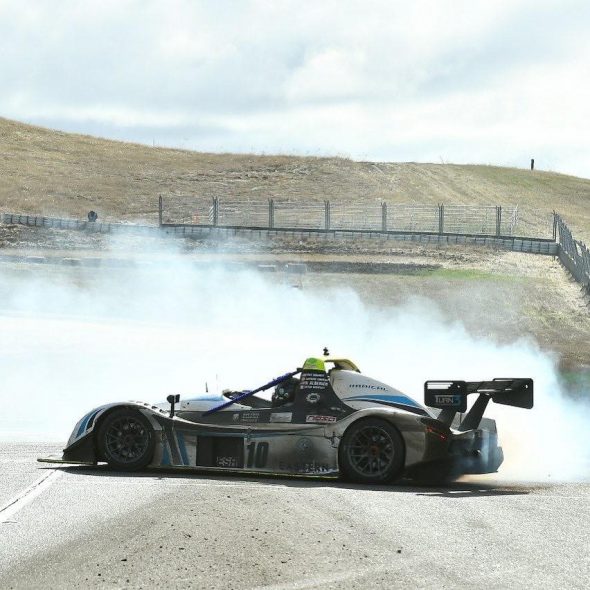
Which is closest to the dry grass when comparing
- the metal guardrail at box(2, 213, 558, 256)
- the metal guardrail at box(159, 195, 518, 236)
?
the metal guardrail at box(2, 213, 558, 256)

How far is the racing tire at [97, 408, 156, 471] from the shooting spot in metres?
13.1

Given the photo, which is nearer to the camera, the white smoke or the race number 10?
the race number 10

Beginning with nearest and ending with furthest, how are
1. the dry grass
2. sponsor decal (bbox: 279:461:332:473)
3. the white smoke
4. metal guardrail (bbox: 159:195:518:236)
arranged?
sponsor decal (bbox: 279:461:332:473) < the white smoke < the dry grass < metal guardrail (bbox: 159:195:518:236)

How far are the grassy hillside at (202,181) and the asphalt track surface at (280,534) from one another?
4797cm

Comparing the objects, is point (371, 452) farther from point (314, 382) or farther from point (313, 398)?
point (314, 382)

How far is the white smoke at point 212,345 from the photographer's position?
2045cm

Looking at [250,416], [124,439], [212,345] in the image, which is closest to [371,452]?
[250,416]

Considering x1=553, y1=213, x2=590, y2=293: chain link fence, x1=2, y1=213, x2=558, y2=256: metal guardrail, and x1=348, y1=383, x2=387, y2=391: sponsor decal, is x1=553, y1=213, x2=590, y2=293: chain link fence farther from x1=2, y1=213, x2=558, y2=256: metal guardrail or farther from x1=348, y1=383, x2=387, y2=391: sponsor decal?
x1=348, y1=383, x2=387, y2=391: sponsor decal

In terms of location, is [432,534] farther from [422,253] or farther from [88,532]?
[422,253]

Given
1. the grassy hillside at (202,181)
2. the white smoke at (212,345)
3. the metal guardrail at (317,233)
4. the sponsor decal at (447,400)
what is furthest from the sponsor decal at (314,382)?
the grassy hillside at (202,181)

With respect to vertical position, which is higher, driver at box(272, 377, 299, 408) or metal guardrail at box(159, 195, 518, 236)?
metal guardrail at box(159, 195, 518, 236)

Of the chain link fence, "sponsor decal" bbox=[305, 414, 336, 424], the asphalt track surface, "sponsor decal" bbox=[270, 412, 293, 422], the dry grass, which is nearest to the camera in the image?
the asphalt track surface

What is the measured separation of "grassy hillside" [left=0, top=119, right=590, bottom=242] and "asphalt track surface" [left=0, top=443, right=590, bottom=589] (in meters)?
48.0

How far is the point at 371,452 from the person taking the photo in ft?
41.8
